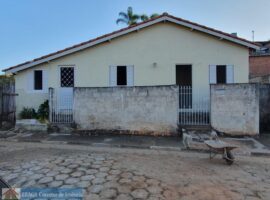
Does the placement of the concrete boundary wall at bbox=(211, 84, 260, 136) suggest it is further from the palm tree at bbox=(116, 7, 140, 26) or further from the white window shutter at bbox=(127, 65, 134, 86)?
the palm tree at bbox=(116, 7, 140, 26)

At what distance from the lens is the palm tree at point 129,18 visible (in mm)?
26281

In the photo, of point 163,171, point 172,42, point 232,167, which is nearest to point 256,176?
point 232,167

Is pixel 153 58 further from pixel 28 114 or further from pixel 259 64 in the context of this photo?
pixel 259 64

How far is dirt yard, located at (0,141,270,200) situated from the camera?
4.25m

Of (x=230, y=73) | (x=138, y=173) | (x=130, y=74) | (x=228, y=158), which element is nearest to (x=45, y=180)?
(x=138, y=173)

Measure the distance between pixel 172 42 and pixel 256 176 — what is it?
28.0 feet

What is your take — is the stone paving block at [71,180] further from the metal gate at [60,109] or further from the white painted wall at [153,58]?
the white painted wall at [153,58]

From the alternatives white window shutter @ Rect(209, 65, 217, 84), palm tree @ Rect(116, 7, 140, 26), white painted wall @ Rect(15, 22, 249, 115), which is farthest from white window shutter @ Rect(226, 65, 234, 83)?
palm tree @ Rect(116, 7, 140, 26)

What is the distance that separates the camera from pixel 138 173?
16.9 feet

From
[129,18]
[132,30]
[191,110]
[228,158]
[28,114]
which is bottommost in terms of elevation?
[228,158]

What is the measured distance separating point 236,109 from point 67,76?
9.00 metres

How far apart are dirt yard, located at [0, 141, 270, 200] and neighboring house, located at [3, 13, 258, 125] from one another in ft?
18.8

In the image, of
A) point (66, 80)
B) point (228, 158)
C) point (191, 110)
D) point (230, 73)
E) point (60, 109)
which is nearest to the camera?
point (228, 158)

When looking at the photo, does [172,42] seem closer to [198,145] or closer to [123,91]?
[123,91]
